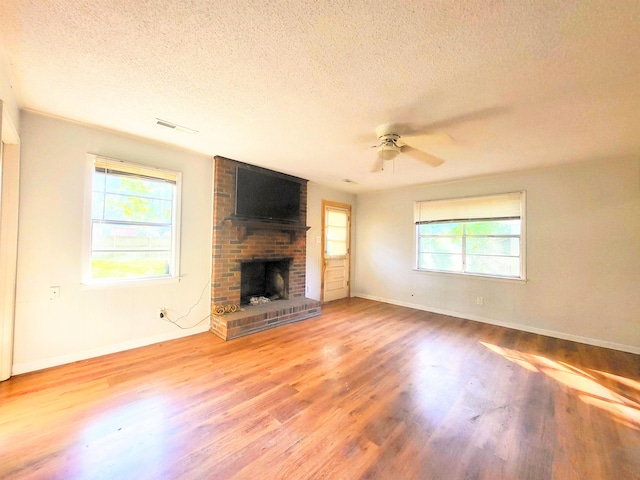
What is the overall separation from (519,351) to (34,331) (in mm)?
5313

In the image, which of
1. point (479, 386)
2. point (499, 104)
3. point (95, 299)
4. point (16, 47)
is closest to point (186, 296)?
point (95, 299)

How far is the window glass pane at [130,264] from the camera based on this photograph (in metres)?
2.83

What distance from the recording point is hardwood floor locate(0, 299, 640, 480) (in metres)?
1.48

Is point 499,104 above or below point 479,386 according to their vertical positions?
above

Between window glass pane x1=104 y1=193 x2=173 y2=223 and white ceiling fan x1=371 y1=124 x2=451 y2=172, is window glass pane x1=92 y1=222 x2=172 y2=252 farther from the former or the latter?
white ceiling fan x1=371 y1=124 x2=451 y2=172

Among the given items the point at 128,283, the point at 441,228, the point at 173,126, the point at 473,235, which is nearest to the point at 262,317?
the point at 128,283

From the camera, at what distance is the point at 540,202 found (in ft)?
12.4

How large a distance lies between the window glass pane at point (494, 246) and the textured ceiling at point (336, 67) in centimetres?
161

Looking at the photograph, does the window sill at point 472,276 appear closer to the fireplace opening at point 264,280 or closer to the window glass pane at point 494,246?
the window glass pane at point 494,246

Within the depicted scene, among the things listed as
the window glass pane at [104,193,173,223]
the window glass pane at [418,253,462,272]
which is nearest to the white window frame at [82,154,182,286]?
the window glass pane at [104,193,173,223]

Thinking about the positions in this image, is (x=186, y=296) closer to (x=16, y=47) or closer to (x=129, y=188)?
(x=129, y=188)

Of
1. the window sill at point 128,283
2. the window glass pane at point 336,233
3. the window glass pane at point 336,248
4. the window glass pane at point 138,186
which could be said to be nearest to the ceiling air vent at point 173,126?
the window glass pane at point 138,186

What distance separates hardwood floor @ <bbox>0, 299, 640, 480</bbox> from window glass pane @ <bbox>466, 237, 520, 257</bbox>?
1529 millimetres

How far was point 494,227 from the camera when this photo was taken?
4.22 m
